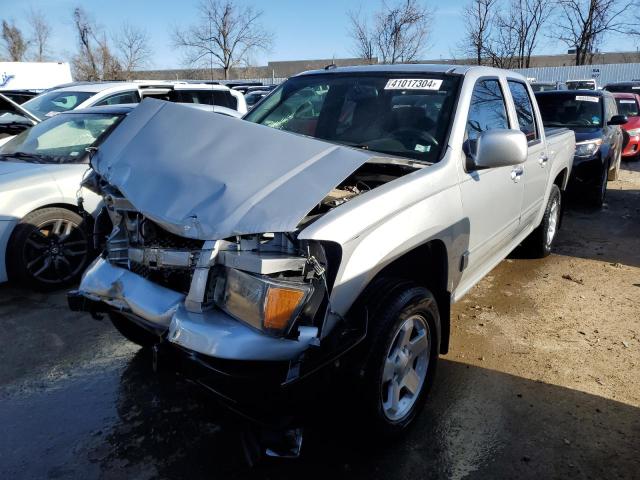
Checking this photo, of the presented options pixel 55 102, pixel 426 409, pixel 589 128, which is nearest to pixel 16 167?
pixel 426 409

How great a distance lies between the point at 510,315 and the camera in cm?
421

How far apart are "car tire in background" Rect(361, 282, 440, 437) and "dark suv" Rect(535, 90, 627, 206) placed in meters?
6.11

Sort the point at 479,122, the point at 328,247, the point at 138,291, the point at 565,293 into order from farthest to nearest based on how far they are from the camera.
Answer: the point at 565,293 < the point at 479,122 < the point at 138,291 < the point at 328,247

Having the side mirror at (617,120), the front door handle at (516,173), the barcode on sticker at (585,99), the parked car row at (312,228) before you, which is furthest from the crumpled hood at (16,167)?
the side mirror at (617,120)

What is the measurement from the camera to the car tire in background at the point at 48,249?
4.43m

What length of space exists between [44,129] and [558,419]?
565cm

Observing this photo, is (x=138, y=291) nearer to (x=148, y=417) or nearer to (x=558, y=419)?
(x=148, y=417)

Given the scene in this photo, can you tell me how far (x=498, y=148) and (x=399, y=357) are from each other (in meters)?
1.35

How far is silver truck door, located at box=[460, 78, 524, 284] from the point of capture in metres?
3.15

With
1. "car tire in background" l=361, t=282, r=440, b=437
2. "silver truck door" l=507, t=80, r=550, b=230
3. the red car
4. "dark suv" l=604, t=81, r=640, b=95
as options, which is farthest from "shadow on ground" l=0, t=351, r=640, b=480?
"dark suv" l=604, t=81, r=640, b=95

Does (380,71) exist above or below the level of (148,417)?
above

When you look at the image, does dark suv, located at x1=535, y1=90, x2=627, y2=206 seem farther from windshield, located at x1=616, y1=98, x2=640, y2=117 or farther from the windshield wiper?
the windshield wiper

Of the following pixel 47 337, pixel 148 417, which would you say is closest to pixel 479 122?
pixel 148 417

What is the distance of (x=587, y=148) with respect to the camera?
757 cm
